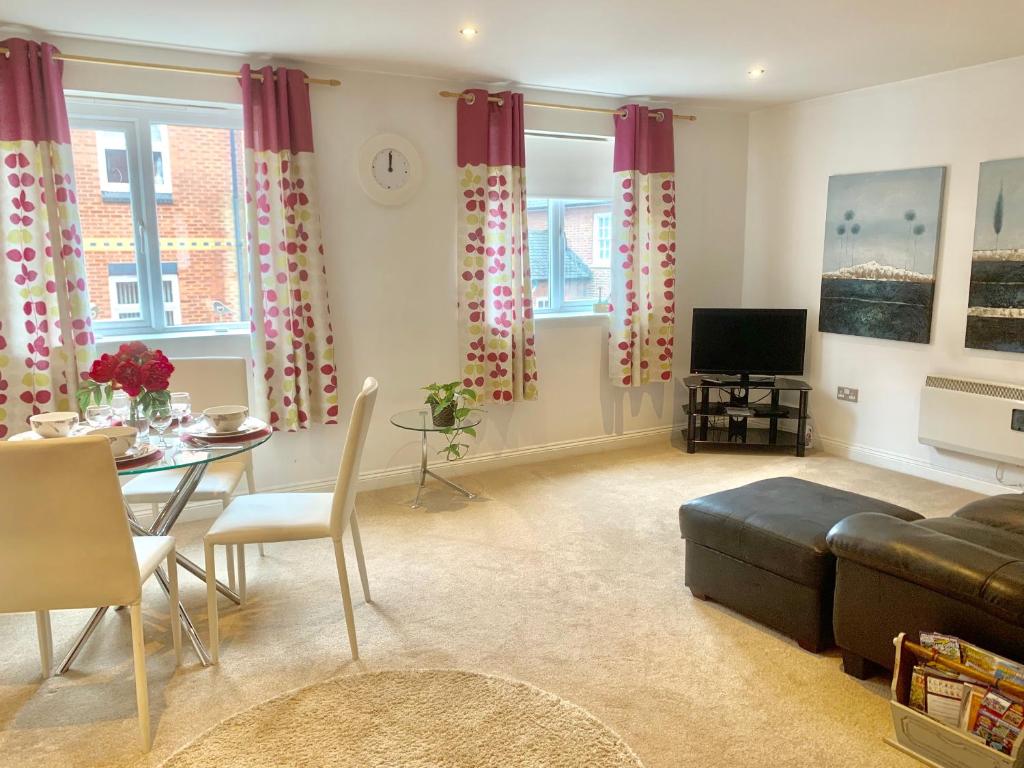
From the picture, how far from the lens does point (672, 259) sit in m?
5.43

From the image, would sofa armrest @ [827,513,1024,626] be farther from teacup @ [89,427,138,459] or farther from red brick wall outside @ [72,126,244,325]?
red brick wall outside @ [72,126,244,325]

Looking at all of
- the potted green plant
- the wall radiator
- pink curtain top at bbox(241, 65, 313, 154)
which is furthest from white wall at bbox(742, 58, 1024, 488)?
pink curtain top at bbox(241, 65, 313, 154)

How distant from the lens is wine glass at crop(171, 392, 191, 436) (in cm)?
305

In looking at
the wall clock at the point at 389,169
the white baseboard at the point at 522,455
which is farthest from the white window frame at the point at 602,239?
the wall clock at the point at 389,169

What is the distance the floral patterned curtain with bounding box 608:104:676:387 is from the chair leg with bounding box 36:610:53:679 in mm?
3745

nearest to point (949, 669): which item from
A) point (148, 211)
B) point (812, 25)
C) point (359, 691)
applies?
point (359, 691)

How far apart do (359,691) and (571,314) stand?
340cm

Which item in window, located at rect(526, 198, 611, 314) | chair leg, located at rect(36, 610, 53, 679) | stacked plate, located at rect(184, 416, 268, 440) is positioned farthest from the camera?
window, located at rect(526, 198, 611, 314)

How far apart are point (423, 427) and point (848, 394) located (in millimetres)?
3012

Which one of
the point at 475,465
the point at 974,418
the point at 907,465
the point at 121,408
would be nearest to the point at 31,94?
the point at 121,408

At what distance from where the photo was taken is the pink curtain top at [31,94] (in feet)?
11.3

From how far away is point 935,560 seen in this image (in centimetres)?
226

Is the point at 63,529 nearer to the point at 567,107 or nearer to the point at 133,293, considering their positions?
the point at 133,293

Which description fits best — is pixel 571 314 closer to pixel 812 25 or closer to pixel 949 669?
pixel 812 25
